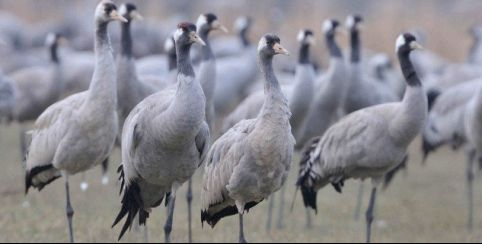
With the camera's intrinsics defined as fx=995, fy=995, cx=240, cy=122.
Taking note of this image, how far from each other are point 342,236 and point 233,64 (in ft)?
15.6

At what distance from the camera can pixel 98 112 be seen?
24.2 feet

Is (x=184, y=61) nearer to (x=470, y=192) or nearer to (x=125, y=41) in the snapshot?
(x=125, y=41)

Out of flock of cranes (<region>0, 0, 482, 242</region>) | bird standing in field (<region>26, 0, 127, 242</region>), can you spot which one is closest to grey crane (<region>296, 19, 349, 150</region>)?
flock of cranes (<region>0, 0, 482, 242</region>)

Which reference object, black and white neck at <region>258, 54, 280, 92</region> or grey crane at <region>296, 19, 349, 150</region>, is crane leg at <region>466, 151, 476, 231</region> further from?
black and white neck at <region>258, 54, 280, 92</region>

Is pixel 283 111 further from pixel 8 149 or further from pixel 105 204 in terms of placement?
pixel 8 149

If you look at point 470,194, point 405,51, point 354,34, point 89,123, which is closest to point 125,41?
point 89,123

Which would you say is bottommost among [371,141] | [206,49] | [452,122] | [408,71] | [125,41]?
[371,141]

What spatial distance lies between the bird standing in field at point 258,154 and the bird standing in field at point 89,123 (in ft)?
3.17

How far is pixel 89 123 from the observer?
24.3 ft

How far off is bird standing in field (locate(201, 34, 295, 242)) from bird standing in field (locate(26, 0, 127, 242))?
0.97 metres

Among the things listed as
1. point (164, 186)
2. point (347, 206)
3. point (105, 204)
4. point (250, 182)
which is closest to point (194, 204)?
point (105, 204)

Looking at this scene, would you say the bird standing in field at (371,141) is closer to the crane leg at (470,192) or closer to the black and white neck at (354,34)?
the black and white neck at (354,34)

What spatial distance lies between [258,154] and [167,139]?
24.2 inches

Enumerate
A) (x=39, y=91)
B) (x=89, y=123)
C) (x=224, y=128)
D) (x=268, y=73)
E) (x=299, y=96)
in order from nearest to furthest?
(x=268, y=73) → (x=89, y=123) → (x=299, y=96) → (x=224, y=128) → (x=39, y=91)
